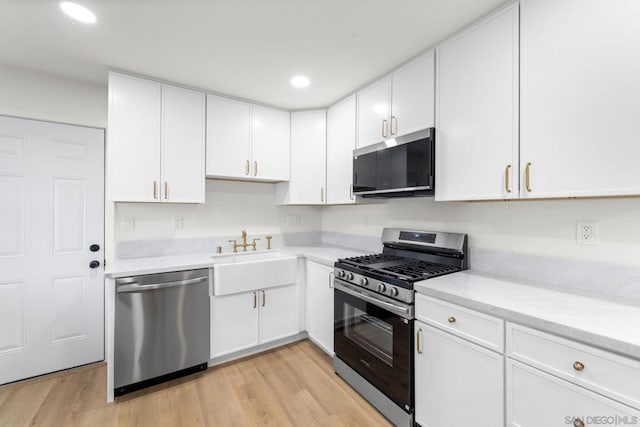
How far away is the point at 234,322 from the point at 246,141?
1.68 metres

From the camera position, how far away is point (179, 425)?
5.77 feet

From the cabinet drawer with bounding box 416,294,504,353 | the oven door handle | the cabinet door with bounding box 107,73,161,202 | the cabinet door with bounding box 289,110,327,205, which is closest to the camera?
the cabinet drawer with bounding box 416,294,504,353

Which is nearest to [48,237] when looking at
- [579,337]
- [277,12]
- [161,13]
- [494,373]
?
[161,13]

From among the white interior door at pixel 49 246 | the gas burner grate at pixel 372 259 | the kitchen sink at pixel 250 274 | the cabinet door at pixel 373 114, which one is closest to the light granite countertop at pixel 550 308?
the gas burner grate at pixel 372 259

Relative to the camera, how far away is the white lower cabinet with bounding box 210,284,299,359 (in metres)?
2.37

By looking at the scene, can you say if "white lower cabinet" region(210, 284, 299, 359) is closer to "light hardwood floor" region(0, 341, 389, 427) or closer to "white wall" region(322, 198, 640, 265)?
"light hardwood floor" region(0, 341, 389, 427)

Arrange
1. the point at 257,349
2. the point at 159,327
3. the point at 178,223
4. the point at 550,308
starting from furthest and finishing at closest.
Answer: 1. the point at 178,223
2. the point at 257,349
3. the point at 159,327
4. the point at 550,308

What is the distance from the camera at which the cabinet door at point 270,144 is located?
111 inches

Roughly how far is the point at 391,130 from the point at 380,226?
0.97m

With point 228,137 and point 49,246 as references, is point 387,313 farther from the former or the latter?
point 49,246

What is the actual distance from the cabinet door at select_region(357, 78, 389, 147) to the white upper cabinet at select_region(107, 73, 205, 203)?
4.64 ft

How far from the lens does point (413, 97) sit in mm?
1999

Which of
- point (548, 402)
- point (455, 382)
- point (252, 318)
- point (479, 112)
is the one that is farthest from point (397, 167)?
point (252, 318)

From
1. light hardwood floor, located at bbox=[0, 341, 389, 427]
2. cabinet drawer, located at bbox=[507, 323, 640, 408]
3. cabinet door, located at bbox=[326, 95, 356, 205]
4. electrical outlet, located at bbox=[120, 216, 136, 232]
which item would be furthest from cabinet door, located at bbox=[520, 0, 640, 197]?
electrical outlet, located at bbox=[120, 216, 136, 232]
